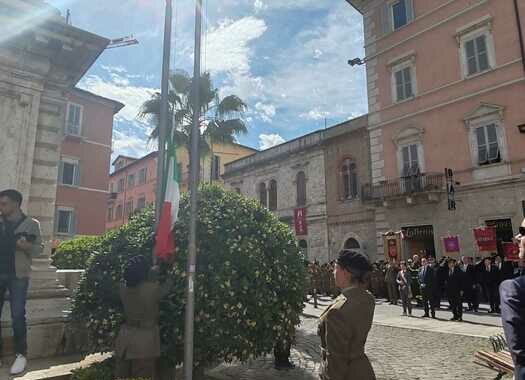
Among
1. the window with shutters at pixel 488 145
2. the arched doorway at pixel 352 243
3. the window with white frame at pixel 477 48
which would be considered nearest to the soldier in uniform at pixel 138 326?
the window with shutters at pixel 488 145

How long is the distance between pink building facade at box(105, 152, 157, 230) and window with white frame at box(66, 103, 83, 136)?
51.0 feet

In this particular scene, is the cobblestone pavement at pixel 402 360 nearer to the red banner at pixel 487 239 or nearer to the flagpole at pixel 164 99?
the flagpole at pixel 164 99

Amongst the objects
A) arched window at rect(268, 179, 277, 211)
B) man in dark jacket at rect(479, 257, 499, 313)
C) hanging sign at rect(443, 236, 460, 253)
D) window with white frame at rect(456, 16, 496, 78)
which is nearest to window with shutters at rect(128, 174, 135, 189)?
arched window at rect(268, 179, 277, 211)

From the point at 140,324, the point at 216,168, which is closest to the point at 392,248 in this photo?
the point at 140,324

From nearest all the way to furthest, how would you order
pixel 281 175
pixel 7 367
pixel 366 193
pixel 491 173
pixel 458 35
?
pixel 7 367, pixel 491 173, pixel 458 35, pixel 366 193, pixel 281 175

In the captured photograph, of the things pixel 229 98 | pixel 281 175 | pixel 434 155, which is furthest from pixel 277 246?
pixel 281 175

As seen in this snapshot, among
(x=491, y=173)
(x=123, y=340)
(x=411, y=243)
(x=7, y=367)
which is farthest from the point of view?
(x=411, y=243)

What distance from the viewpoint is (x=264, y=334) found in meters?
4.74

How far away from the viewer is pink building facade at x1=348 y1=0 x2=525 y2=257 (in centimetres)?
1653

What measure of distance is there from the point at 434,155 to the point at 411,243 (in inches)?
178

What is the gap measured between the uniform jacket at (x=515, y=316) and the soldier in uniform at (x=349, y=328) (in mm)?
920

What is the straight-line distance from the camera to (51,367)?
207 inches

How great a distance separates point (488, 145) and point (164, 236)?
674 inches

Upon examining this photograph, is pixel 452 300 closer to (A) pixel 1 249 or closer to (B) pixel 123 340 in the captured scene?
(B) pixel 123 340
